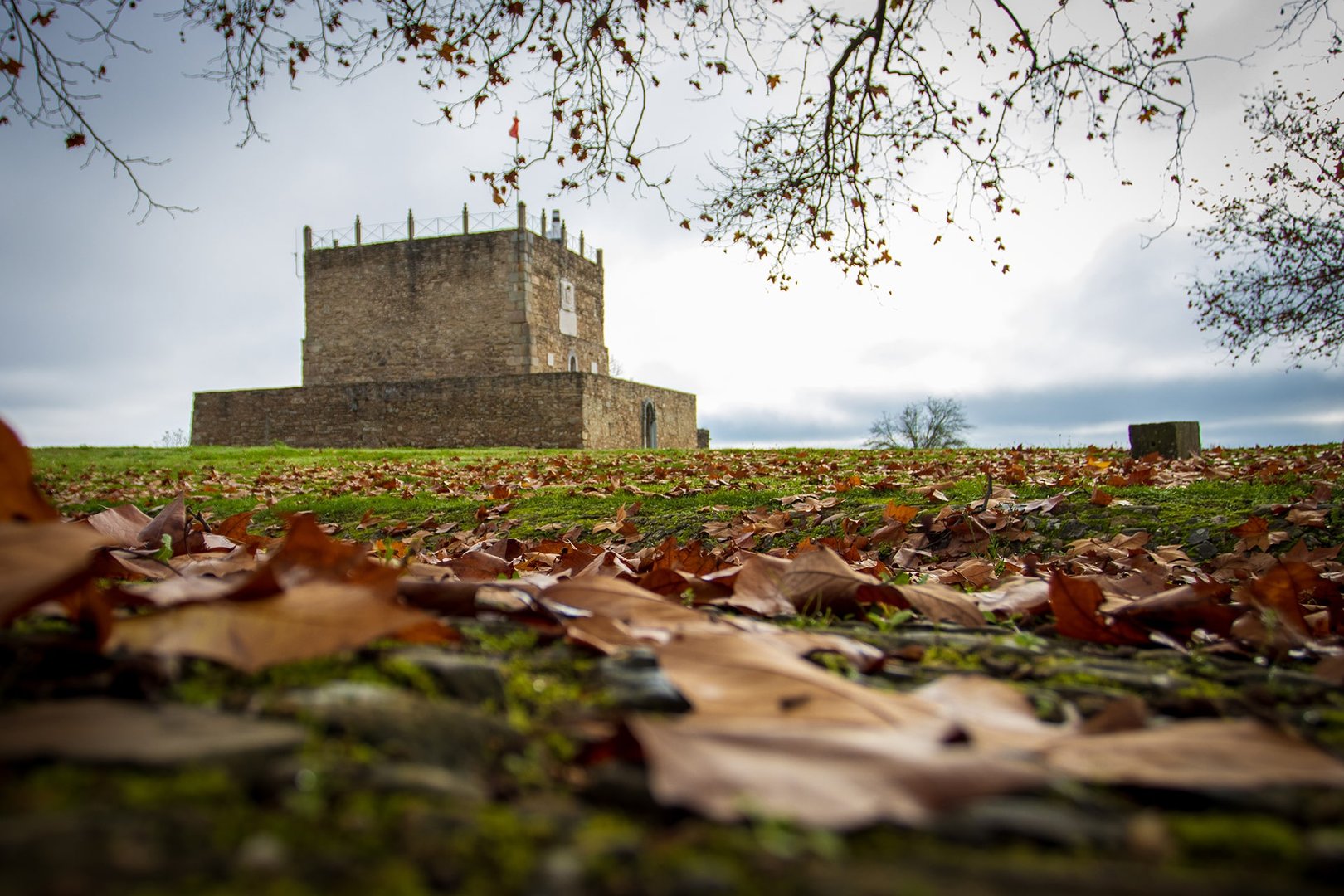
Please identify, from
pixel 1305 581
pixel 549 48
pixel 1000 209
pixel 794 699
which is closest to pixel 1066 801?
pixel 794 699

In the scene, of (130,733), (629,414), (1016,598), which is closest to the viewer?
(130,733)

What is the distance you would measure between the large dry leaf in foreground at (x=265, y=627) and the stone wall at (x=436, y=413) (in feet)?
72.3

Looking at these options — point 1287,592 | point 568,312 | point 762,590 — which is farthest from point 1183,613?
point 568,312

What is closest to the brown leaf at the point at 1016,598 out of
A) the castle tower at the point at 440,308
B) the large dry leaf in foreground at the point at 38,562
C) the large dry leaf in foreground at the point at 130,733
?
the large dry leaf in foreground at the point at 130,733

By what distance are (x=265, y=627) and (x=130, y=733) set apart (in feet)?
0.85

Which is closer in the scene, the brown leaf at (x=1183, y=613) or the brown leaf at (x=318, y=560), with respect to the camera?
the brown leaf at (x=318, y=560)

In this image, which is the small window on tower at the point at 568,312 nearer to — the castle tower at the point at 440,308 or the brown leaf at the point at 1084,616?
the castle tower at the point at 440,308

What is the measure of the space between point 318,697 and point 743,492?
15.6 feet

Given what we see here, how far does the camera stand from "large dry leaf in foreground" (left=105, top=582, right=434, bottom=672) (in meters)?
0.97

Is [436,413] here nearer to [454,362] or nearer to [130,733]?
[454,362]

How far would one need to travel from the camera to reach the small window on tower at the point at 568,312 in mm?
30328

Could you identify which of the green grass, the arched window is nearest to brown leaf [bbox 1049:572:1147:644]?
the green grass

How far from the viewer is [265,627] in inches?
39.8

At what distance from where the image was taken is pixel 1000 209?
6594 millimetres
